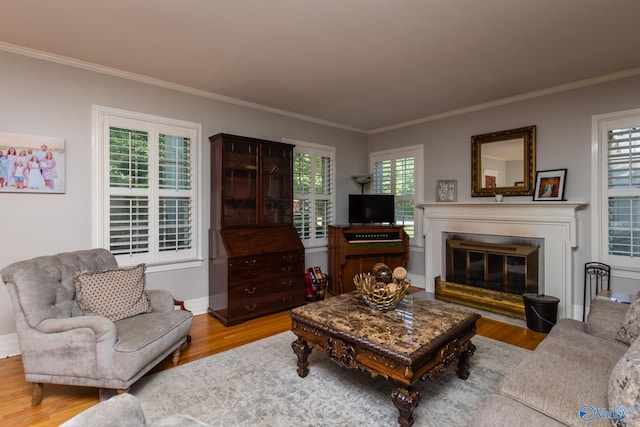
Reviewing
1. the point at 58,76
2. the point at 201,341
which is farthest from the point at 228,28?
the point at 201,341

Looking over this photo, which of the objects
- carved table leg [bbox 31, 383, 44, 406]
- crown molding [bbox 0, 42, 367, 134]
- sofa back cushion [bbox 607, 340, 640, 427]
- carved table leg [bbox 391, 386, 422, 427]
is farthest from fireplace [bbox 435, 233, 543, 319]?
carved table leg [bbox 31, 383, 44, 406]

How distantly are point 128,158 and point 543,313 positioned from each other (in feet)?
15.0

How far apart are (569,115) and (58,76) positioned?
5.29m

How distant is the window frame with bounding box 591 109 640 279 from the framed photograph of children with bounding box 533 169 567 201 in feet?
0.88

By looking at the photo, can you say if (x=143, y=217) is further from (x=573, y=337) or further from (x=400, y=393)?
(x=573, y=337)

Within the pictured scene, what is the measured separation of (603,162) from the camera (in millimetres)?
3375

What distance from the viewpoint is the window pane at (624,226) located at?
10.5ft

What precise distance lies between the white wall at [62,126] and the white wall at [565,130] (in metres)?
3.51

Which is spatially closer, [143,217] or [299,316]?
[299,316]

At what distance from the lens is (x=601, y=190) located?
3.38 m

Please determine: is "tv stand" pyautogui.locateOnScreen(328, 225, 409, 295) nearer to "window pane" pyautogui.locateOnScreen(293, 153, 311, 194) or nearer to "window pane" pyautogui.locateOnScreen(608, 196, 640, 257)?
"window pane" pyautogui.locateOnScreen(293, 153, 311, 194)

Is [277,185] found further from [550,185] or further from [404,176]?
[550,185]

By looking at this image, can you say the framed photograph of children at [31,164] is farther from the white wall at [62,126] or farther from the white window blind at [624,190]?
the white window blind at [624,190]

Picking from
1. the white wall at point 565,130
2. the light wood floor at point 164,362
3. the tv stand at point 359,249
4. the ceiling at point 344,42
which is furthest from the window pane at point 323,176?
the light wood floor at point 164,362
